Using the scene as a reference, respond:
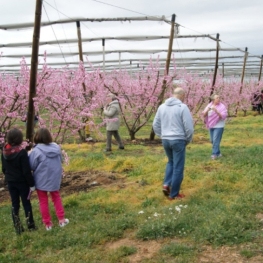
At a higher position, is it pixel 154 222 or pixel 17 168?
pixel 17 168

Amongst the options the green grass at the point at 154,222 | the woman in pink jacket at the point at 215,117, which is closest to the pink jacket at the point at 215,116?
the woman in pink jacket at the point at 215,117

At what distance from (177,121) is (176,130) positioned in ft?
0.44

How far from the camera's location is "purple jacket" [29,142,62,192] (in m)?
5.10

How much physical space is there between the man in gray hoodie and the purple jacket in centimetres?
171

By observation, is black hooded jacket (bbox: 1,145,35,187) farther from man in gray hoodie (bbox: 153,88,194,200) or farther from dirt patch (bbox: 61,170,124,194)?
dirt patch (bbox: 61,170,124,194)

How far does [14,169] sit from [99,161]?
15.3 feet

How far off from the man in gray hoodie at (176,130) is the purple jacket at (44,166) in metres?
1.71

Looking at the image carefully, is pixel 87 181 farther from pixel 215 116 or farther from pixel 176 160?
pixel 215 116

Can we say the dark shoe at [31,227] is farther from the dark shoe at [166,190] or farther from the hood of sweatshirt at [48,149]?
the dark shoe at [166,190]

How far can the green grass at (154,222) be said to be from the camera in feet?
13.9

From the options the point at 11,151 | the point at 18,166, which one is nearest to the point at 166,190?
the point at 18,166

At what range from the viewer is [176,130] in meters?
5.73

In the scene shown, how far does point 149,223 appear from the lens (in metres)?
4.91

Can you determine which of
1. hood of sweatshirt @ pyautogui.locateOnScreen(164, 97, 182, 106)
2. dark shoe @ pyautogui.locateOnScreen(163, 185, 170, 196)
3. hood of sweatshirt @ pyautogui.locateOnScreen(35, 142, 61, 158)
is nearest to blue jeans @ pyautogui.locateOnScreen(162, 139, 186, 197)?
dark shoe @ pyautogui.locateOnScreen(163, 185, 170, 196)
